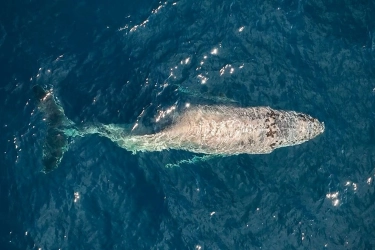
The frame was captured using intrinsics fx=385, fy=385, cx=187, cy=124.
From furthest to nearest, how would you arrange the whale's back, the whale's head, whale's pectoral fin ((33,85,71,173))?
the whale's head
whale's pectoral fin ((33,85,71,173))
the whale's back

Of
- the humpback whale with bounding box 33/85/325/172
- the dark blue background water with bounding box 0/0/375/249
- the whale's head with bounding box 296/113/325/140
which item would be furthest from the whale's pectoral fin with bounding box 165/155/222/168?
the whale's head with bounding box 296/113/325/140

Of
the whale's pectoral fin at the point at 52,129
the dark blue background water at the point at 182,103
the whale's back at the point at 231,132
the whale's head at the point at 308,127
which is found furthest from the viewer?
the whale's head at the point at 308,127

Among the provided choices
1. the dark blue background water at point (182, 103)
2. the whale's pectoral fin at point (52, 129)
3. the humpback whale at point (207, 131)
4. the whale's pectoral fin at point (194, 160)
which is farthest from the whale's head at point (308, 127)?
the whale's pectoral fin at point (52, 129)

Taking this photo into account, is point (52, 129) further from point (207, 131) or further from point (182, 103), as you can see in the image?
point (207, 131)

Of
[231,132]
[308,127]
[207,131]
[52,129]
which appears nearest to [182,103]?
[207,131]

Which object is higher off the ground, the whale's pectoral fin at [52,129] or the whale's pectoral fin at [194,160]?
the whale's pectoral fin at [52,129]

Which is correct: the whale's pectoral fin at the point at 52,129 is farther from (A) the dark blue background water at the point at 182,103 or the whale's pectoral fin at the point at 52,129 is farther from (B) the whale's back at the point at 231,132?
(B) the whale's back at the point at 231,132

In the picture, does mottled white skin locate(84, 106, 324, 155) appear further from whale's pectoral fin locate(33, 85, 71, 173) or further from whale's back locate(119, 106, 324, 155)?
whale's pectoral fin locate(33, 85, 71, 173)

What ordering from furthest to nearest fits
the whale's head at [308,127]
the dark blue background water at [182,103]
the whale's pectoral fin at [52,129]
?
the whale's head at [308,127], the whale's pectoral fin at [52,129], the dark blue background water at [182,103]
